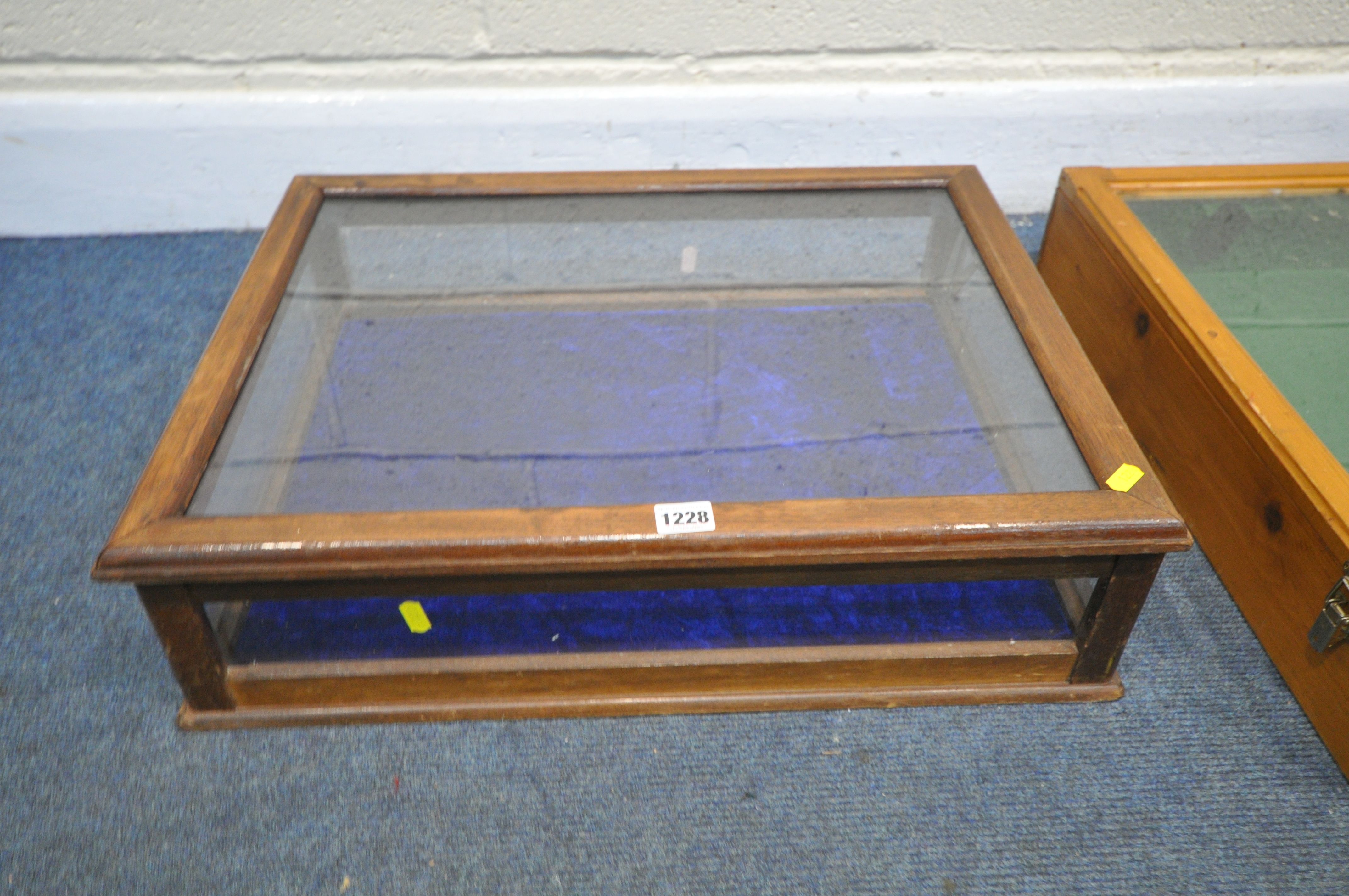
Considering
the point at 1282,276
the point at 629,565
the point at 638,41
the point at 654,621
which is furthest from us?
the point at 638,41

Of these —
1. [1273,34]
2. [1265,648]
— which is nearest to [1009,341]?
[1265,648]

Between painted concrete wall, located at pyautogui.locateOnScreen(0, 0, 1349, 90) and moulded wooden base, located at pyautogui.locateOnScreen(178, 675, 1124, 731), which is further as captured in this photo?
painted concrete wall, located at pyautogui.locateOnScreen(0, 0, 1349, 90)

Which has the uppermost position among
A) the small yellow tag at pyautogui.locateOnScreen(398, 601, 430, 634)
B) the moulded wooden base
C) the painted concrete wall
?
the painted concrete wall

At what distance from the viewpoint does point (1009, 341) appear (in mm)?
1074

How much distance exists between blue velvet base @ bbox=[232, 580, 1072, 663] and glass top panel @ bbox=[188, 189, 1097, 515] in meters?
0.13

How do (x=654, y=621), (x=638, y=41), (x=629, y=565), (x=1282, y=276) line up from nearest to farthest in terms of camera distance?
(x=629, y=565) → (x=654, y=621) → (x=1282, y=276) → (x=638, y=41)

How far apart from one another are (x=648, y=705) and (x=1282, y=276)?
99 centimetres

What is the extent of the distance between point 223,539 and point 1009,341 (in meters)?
0.80

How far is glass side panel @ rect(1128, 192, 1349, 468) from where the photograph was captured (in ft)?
3.69

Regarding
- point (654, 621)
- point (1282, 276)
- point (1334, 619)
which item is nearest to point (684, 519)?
point (654, 621)

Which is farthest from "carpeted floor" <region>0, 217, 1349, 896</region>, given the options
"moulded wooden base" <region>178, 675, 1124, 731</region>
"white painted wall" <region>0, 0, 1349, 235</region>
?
"white painted wall" <region>0, 0, 1349, 235</region>

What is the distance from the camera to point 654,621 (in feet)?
3.53

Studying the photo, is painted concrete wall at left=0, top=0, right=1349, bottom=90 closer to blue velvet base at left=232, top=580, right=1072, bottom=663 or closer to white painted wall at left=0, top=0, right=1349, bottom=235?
white painted wall at left=0, top=0, right=1349, bottom=235

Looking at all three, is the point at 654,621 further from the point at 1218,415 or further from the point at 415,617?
the point at 1218,415
